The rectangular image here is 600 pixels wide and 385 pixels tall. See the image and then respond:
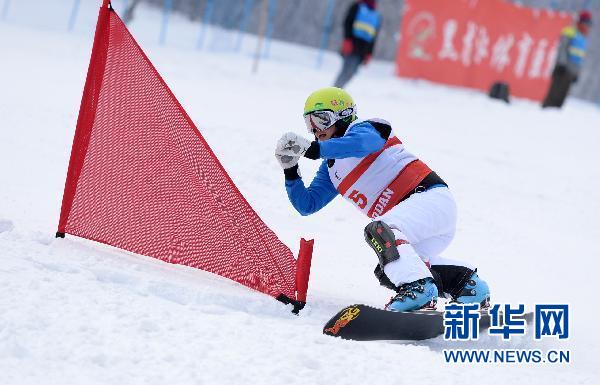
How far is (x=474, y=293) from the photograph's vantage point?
4.89 m

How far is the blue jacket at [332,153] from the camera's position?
13.7 feet

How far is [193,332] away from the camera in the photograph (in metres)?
3.29

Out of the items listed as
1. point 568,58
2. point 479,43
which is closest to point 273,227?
point 568,58

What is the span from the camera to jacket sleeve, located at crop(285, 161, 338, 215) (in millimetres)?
4727

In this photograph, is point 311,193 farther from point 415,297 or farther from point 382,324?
point 382,324

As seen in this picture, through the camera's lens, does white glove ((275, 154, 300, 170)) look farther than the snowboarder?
Yes

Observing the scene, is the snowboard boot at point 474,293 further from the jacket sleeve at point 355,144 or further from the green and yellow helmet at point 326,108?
the green and yellow helmet at point 326,108

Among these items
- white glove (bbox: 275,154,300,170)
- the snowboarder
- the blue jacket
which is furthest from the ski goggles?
white glove (bbox: 275,154,300,170)

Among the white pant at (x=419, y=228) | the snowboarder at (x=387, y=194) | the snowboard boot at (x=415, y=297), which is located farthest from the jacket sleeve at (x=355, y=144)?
the snowboard boot at (x=415, y=297)

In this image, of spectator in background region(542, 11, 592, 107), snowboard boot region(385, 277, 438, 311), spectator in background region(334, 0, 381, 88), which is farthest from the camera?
spectator in background region(542, 11, 592, 107)

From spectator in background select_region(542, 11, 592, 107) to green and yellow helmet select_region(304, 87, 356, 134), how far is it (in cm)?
1357

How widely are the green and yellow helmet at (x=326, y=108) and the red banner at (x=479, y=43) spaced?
13.5 metres

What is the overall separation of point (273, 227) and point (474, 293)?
2.31 metres

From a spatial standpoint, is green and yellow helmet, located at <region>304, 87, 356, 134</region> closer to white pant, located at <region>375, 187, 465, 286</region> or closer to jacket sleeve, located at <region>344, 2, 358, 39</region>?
white pant, located at <region>375, 187, 465, 286</region>
